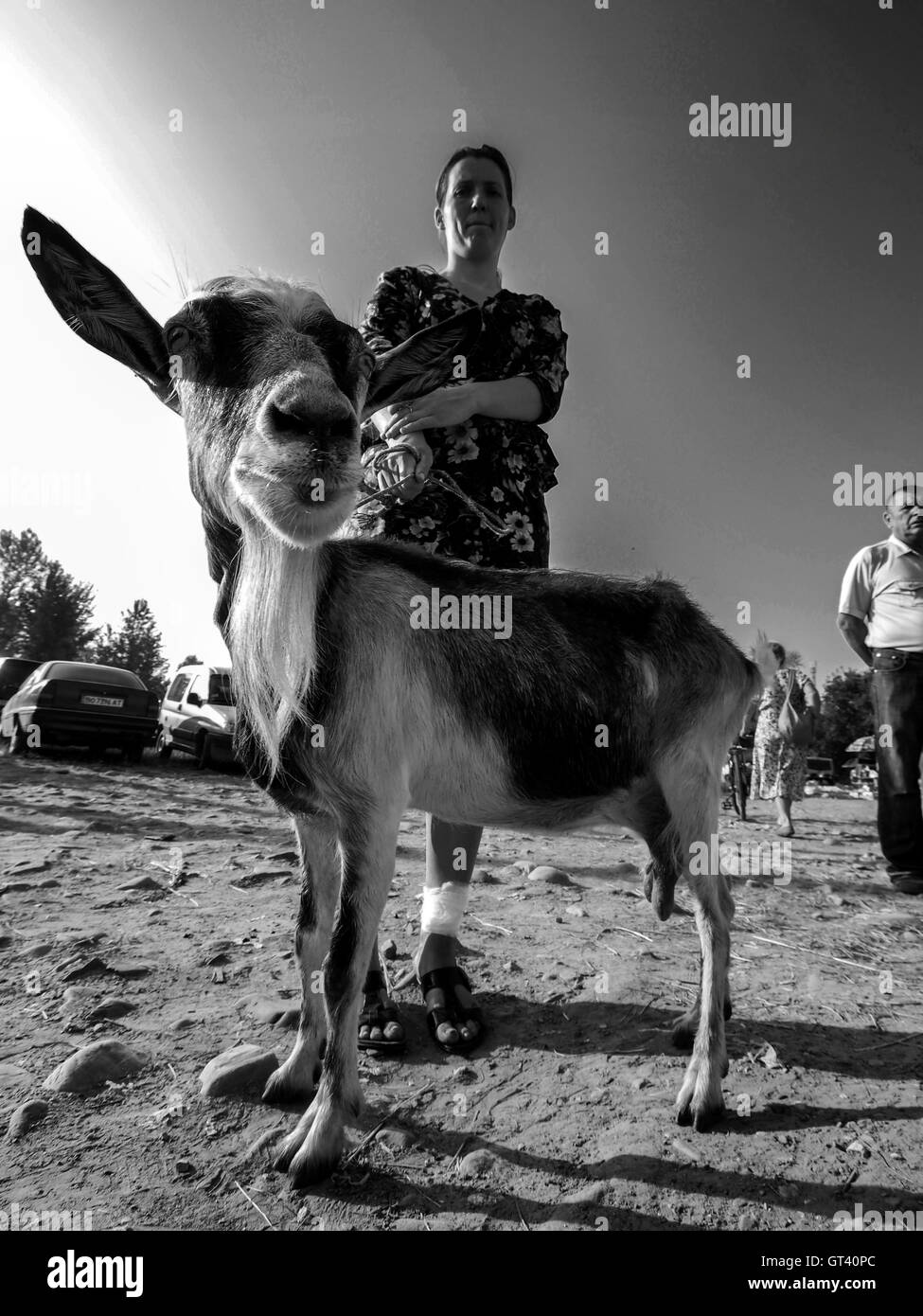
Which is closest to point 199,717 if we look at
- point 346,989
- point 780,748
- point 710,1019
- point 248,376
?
point 780,748

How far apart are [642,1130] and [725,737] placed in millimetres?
1543

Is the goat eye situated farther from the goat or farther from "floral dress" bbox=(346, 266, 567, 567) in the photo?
"floral dress" bbox=(346, 266, 567, 567)

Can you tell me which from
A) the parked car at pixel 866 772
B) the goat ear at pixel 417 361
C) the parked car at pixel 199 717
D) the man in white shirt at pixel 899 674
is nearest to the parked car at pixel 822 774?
the parked car at pixel 866 772

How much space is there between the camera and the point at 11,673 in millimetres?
22031

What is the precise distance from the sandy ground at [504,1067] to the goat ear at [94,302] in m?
2.65

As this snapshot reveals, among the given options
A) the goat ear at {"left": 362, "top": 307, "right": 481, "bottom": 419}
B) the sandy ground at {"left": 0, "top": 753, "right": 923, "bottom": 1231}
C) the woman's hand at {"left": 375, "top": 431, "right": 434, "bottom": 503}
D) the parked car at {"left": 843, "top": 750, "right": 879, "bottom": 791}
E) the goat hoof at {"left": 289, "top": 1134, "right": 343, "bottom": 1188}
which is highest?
the goat ear at {"left": 362, "top": 307, "right": 481, "bottom": 419}

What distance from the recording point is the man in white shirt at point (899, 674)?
5988mm

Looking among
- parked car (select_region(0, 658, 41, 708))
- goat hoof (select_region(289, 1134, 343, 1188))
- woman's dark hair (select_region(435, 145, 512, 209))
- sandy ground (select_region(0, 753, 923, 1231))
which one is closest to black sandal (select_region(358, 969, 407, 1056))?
sandy ground (select_region(0, 753, 923, 1231))

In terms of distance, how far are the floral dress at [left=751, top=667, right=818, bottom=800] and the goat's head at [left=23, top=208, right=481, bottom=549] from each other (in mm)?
8958

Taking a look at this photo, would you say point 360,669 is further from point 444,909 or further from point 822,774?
point 822,774

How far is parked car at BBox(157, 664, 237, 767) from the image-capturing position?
44.0 ft

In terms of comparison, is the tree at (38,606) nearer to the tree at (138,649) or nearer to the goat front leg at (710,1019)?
the tree at (138,649)

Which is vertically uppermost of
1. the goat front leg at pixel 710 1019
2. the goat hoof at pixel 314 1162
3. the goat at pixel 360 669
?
the goat at pixel 360 669

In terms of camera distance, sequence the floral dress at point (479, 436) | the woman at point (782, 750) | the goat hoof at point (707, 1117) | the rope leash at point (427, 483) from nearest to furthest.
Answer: the goat hoof at point (707, 1117) → the rope leash at point (427, 483) → the floral dress at point (479, 436) → the woman at point (782, 750)
